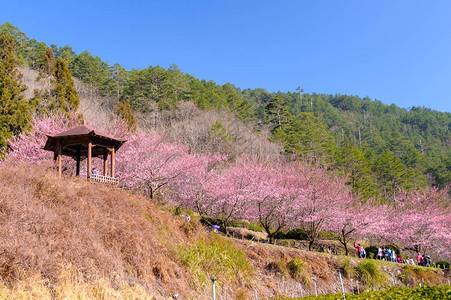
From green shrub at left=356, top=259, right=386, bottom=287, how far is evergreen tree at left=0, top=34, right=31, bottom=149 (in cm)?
2048

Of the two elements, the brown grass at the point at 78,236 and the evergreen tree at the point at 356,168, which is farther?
the evergreen tree at the point at 356,168

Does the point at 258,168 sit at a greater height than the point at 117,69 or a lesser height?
lesser

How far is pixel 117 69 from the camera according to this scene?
48.8m

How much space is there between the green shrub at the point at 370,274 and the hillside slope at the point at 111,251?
2.46 metres

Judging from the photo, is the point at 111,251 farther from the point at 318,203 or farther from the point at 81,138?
the point at 318,203

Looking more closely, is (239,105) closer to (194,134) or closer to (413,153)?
(194,134)

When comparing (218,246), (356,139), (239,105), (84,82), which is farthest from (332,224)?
(356,139)

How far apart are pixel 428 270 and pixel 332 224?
5867mm

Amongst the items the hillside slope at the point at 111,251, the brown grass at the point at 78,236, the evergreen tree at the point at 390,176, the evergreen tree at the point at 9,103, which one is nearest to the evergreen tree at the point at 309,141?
the evergreen tree at the point at 390,176

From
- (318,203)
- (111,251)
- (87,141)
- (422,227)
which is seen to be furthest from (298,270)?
(422,227)

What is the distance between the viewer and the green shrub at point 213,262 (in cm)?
940

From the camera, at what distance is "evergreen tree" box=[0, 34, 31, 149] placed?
69.3ft

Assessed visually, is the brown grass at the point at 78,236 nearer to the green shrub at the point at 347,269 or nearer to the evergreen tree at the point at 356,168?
the green shrub at the point at 347,269

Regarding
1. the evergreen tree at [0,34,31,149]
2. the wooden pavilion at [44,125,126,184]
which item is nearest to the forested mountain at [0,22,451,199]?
the evergreen tree at [0,34,31,149]
